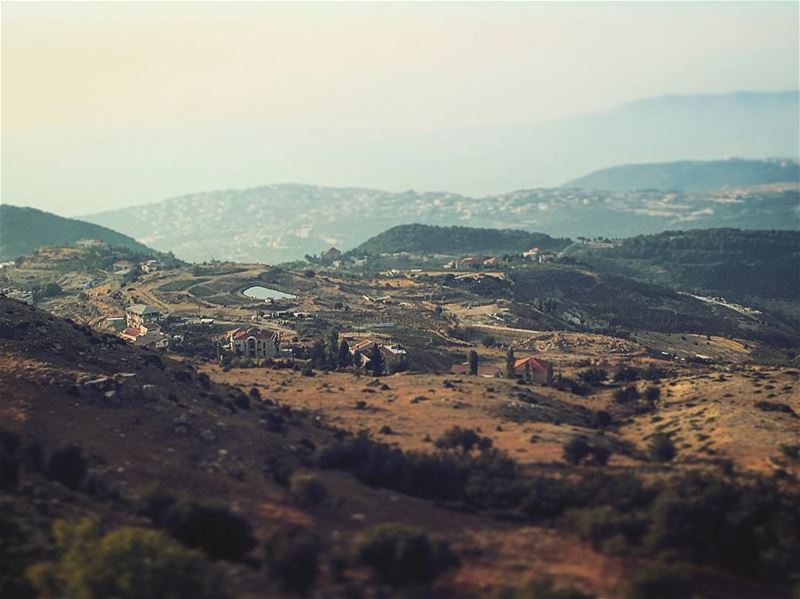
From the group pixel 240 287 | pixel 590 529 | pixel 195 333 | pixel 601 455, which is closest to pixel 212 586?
pixel 590 529

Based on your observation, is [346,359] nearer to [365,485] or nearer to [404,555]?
[365,485]

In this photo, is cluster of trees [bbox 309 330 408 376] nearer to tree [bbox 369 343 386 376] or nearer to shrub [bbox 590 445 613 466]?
tree [bbox 369 343 386 376]

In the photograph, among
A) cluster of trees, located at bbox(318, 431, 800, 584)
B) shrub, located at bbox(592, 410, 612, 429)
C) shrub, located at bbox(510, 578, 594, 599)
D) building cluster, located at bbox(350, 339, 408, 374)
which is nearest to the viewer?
shrub, located at bbox(510, 578, 594, 599)

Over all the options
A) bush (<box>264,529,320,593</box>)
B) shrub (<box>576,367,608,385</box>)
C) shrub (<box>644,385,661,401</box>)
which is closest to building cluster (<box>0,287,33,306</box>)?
shrub (<box>576,367,608,385</box>)

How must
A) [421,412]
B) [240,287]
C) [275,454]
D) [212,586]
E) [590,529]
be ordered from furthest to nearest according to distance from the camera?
[240,287] → [421,412] → [275,454] → [590,529] → [212,586]

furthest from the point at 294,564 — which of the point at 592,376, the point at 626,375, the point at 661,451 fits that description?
the point at 626,375

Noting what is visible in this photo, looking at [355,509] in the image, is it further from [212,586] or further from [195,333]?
[195,333]
